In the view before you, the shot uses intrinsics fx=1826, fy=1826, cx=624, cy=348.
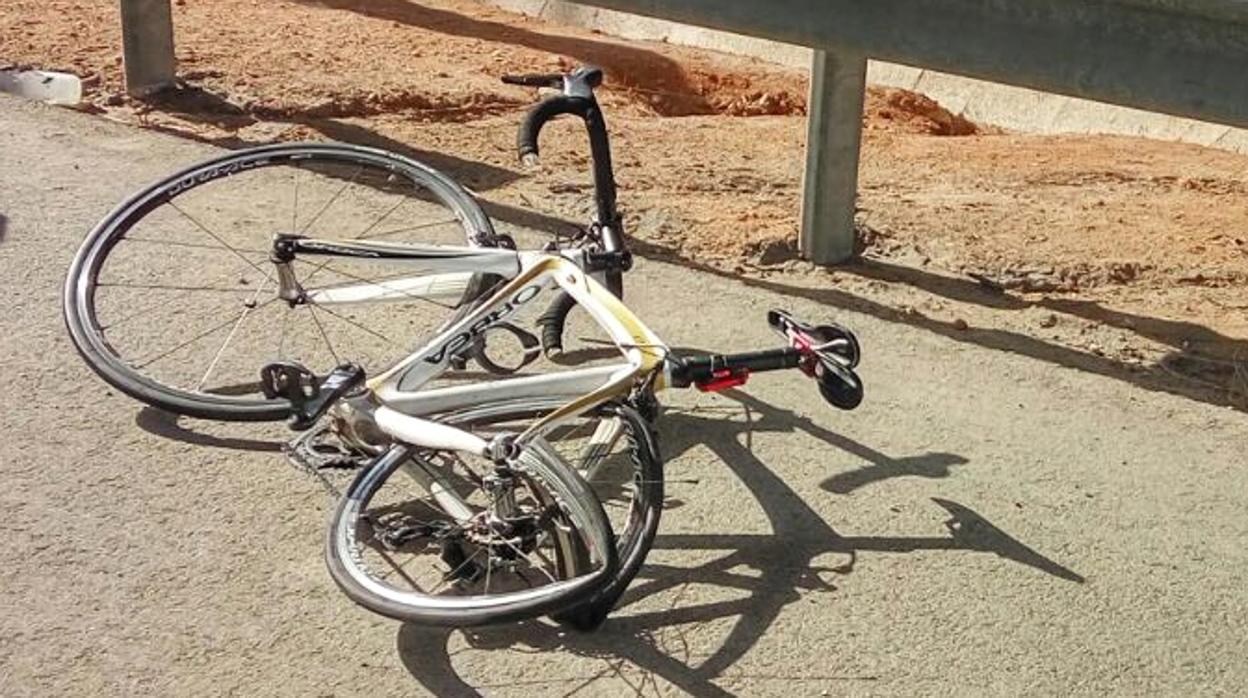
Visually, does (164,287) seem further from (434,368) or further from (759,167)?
(759,167)

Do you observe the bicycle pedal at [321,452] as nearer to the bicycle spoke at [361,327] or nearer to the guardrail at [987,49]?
the bicycle spoke at [361,327]

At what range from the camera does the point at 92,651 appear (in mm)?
3826

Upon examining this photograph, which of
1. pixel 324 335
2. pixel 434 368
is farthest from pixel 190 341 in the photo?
pixel 434 368

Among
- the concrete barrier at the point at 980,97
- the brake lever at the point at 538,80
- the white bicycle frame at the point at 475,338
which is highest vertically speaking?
the brake lever at the point at 538,80

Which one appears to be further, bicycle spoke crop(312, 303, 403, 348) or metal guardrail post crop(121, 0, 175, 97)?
metal guardrail post crop(121, 0, 175, 97)

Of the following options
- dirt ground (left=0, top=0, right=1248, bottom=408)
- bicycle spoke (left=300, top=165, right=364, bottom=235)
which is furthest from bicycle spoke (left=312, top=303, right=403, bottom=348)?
dirt ground (left=0, top=0, right=1248, bottom=408)

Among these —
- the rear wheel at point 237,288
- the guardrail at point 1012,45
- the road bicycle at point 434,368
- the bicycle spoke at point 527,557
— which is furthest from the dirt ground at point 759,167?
the bicycle spoke at point 527,557

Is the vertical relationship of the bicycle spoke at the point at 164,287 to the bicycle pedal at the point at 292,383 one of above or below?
below

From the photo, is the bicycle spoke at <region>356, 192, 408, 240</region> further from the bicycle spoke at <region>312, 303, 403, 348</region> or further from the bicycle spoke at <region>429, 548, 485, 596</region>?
the bicycle spoke at <region>429, 548, 485, 596</region>

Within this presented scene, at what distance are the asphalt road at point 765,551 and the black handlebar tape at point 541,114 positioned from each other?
863 mm

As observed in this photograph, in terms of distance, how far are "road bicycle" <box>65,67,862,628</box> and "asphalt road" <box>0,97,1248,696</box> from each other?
0.15 meters

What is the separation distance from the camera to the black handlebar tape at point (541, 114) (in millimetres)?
4531

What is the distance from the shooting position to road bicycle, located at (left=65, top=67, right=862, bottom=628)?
3834mm

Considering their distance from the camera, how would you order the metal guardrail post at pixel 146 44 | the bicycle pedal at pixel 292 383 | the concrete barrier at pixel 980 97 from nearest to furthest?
1. the bicycle pedal at pixel 292 383
2. the metal guardrail post at pixel 146 44
3. the concrete barrier at pixel 980 97
